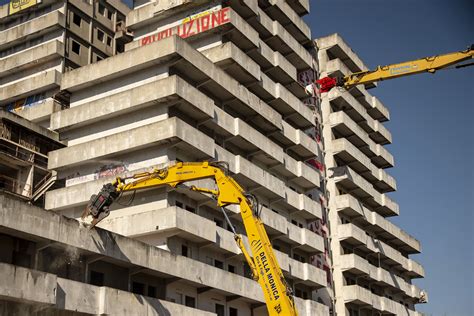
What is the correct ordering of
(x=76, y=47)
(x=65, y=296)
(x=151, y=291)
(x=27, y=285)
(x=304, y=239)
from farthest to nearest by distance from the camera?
(x=76, y=47) → (x=304, y=239) → (x=151, y=291) → (x=65, y=296) → (x=27, y=285)

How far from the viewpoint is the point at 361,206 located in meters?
74.8

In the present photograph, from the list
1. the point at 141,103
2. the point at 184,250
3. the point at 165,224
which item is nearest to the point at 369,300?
the point at 184,250

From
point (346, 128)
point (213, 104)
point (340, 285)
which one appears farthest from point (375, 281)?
point (213, 104)

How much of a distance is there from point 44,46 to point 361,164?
3635cm

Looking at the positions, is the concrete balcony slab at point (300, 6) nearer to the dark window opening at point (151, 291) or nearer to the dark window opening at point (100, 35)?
the dark window opening at point (100, 35)

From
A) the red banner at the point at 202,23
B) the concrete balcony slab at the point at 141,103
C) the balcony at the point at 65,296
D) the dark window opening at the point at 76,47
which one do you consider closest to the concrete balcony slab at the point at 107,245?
the balcony at the point at 65,296

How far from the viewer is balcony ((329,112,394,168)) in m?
75.6

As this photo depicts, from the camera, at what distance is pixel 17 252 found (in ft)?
122

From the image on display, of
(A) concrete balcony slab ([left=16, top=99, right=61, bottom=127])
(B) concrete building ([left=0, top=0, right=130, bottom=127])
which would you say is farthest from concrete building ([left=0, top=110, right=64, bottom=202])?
(B) concrete building ([left=0, top=0, right=130, bottom=127])

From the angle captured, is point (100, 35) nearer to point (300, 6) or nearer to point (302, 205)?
point (300, 6)

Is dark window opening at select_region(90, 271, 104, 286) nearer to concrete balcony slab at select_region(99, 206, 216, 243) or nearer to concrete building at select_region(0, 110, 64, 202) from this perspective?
concrete balcony slab at select_region(99, 206, 216, 243)

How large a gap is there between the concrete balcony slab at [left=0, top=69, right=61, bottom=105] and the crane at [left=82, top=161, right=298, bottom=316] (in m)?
26.8

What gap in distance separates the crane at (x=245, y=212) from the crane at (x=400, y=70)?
29.4 meters

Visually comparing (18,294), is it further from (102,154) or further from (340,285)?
(340,285)
